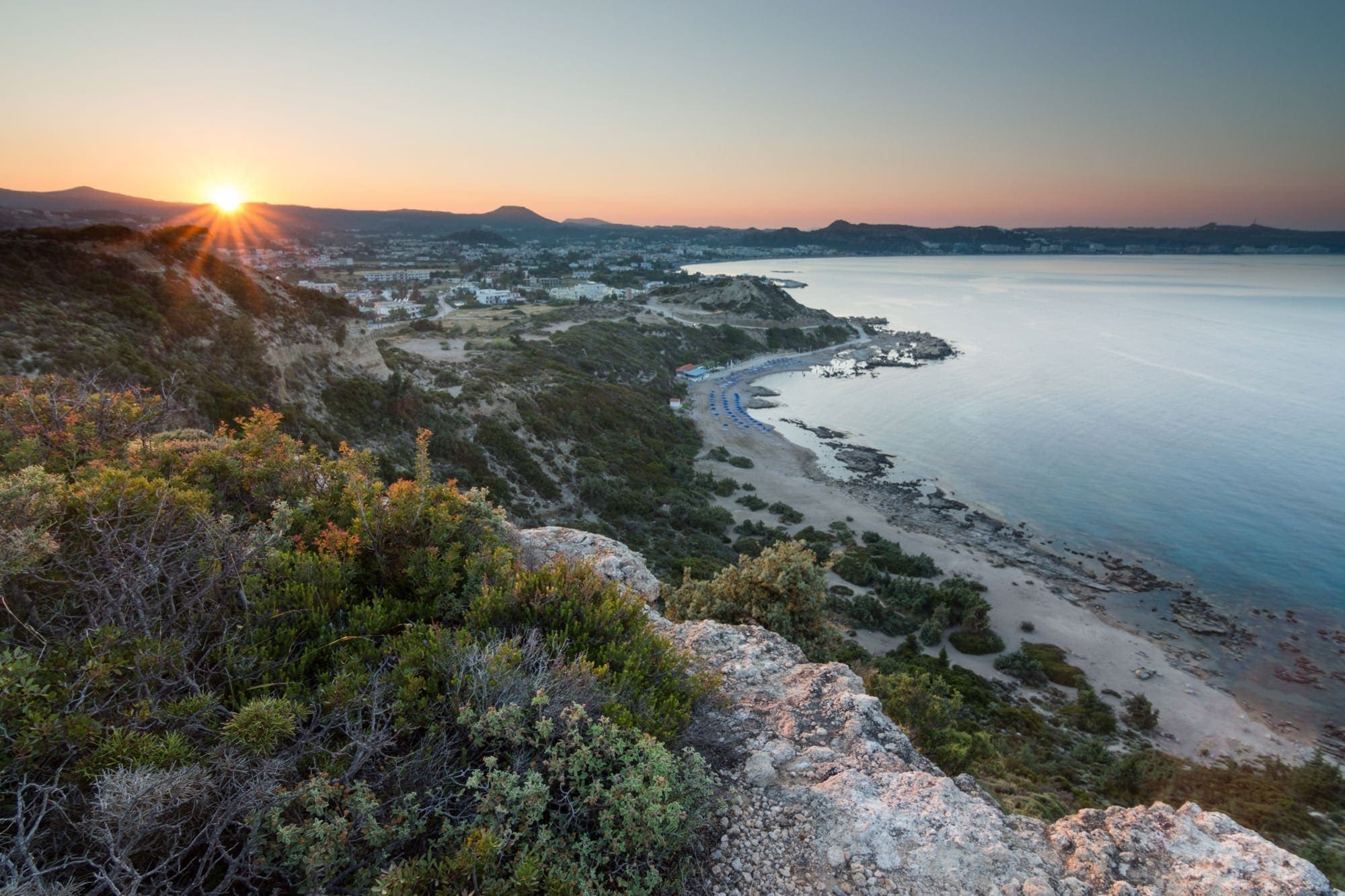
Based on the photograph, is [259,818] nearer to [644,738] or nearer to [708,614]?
[644,738]

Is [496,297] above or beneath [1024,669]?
above

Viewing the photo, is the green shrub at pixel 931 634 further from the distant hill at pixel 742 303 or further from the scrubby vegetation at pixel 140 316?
the distant hill at pixel 742 303

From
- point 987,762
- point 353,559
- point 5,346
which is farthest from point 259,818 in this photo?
point 5,346

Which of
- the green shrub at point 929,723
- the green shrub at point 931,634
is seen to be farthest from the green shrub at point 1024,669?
the green shrub at point 929,723

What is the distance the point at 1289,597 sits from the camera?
85.9 feet

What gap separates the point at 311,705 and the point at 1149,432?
59.0m

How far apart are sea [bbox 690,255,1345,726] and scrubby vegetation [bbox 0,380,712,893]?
31.1 metres

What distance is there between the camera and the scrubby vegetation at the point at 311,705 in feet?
9.69

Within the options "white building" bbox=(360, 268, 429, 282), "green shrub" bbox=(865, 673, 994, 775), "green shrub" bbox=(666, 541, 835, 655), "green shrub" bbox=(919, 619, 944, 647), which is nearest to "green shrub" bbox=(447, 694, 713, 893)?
"green shrub" bbox=(865, 673, 994, 775)

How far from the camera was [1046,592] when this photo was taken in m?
26.3

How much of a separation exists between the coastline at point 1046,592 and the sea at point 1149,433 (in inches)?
89.0

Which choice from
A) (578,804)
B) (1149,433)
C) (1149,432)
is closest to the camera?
(578,804)

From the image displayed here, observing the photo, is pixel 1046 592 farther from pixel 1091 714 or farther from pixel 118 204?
pixel 118 204

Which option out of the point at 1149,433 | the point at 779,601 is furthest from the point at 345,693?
the point at 1149,433
